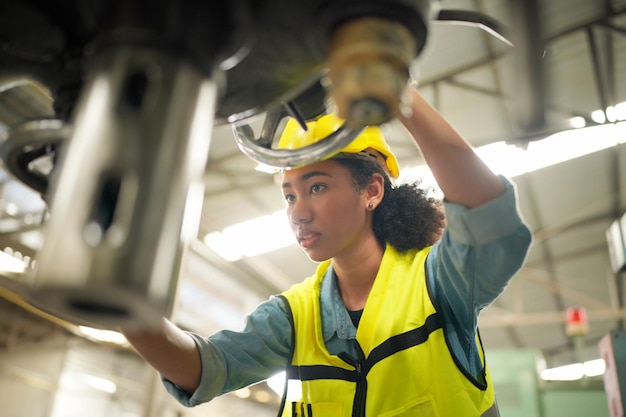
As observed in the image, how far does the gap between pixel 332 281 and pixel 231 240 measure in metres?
4.97

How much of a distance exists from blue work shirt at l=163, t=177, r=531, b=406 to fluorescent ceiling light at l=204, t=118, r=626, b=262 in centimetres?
336

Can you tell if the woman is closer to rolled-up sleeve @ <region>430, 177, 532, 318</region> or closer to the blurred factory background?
rolled-up sleeve @ <region>430, 177, 532, 318</region>

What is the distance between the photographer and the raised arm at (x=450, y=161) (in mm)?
631

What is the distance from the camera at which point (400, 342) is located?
96cm

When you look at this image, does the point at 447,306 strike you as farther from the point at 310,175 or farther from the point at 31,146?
the point at 31,146

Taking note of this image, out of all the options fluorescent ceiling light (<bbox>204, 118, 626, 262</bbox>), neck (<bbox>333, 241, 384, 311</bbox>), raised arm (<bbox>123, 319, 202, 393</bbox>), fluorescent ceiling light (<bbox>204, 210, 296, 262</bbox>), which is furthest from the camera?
fluorescent ceiling light (<bbox>204, 210, 296, 262</bbox>)

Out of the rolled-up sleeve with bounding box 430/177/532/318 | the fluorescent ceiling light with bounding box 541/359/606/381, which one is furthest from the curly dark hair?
the fluorescent ceiling light with bounding box 541/359/606/381

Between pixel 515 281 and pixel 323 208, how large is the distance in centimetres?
661

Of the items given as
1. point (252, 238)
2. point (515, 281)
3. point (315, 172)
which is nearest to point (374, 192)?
point (315, 172)

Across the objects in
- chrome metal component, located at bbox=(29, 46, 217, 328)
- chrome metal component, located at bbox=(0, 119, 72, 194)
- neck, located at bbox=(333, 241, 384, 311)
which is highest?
neck, located at bbox=(333, 241, 384, 311)

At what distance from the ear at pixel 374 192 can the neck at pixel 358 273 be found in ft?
0.31

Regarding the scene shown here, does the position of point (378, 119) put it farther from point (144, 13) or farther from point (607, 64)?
point (607, 64)

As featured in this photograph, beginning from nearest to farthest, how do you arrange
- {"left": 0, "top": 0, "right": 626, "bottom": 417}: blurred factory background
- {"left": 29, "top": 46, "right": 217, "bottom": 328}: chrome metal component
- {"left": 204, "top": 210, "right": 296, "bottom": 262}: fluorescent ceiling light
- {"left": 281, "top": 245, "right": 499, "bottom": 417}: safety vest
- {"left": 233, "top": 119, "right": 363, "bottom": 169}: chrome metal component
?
{"left": 29, "top": 46, "right": 217, "bottom": 328}: chrome metal component < {"left": 233, "top": 119, "right": 363, "bottom": 169}: chrome metal component < {"left": 281, "top": 245, "right": 499, "bottom": 417}: safety vest < {"left": 0, "top": 0, "right": 626, "bottom": 417}: blurred factory background < {"left": 204, "top": 210, "right": 296, "bottom": 262}: fluorescent ceiling light

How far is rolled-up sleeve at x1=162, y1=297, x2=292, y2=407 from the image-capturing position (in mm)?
929
